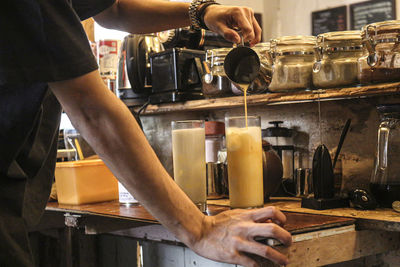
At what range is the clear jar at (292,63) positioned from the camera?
1604 mm

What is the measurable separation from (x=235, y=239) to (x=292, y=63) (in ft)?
2.67

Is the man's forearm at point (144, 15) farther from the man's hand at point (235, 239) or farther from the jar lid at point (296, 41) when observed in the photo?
the man's hand at point (235, 239)

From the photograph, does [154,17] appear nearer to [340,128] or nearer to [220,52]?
[220,52]

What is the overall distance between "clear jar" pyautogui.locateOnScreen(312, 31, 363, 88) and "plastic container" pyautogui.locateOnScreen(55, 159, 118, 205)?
2.74ft

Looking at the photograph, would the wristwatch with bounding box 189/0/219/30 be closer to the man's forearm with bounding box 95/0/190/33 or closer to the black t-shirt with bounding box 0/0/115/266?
the man's forearm with bounding box 95/0/190/33

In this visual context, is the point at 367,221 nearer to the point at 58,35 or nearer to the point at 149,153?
the point at 149,153

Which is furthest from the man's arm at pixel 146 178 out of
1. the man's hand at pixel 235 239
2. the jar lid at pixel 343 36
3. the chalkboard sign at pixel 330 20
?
the chalkboard sign at pixel 330 20

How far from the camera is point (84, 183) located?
1.81 m

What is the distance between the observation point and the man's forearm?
4.75 feet

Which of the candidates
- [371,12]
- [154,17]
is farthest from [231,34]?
[371,12]

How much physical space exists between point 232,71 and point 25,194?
0.66 m

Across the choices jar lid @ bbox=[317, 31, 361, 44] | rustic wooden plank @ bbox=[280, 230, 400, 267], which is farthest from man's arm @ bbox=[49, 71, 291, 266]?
jar lid @ bbox=[317, 31, 361, 44]

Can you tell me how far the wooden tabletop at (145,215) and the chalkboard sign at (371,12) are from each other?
284cm

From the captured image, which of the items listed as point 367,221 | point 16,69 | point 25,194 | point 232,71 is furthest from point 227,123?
point 16,69
